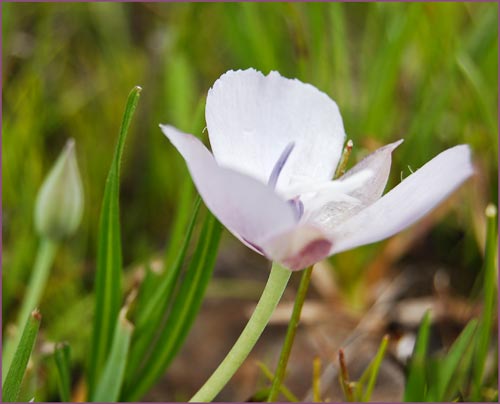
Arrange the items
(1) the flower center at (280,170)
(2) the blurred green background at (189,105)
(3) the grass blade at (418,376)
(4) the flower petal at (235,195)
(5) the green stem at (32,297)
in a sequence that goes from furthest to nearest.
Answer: (2) the blurred green background at (189,105), (5) the green stem at (32,297), (3) the grass blade at (418,376), (1) the flower center at (280,170), (4) the flower petal at (235,195)

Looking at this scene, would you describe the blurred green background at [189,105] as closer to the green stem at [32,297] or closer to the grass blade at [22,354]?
the green stem at [32,297]

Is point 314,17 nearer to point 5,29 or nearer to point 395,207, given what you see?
point 5,29

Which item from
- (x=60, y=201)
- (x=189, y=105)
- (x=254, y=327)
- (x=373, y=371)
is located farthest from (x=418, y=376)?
(x=189, y=105)

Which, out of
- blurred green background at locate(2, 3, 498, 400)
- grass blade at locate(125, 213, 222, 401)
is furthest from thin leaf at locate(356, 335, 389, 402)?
blurred green background at locate(2, 3, 498, 400)

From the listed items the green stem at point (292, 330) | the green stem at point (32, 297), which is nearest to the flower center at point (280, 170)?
the green stem at point (292, 330)

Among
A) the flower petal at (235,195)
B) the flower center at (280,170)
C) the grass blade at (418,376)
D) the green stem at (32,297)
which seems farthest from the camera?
the green stem at (32,297)

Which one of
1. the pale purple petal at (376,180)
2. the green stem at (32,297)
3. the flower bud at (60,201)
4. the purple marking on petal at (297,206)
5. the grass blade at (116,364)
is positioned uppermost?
the flower bud at (60,201)

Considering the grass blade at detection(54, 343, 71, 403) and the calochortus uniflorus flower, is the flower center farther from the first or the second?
the grass blade at detection(54, 343, 71, 403)
